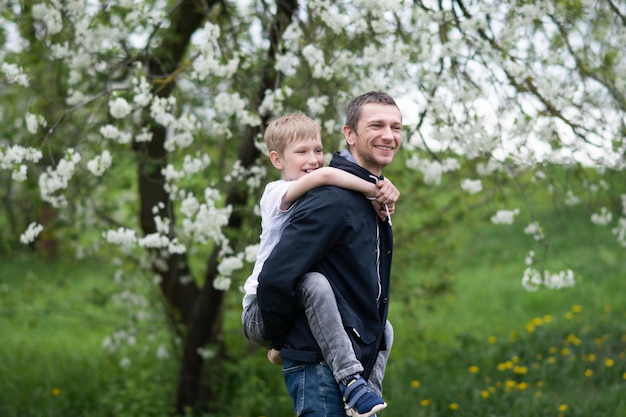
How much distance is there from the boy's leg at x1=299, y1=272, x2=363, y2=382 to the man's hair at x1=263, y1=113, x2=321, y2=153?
0.54 meters

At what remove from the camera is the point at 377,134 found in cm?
276

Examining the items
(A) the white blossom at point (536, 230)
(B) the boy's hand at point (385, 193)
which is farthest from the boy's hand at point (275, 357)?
(A) the white blossom at point (536, 230)

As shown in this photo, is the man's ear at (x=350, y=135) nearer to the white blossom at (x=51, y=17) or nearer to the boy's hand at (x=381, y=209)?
the boy's hand at (x=381, y=209)

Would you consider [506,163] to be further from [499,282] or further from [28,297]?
[499,282]

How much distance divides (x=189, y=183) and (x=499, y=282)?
22.1 ft

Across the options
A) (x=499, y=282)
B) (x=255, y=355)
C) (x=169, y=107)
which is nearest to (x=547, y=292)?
(x=499, y=282)

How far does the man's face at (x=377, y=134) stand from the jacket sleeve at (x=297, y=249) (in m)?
0.22

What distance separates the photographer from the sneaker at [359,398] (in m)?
2.48

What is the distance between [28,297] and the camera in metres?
7.44

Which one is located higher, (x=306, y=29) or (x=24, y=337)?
(x=306, y=29)

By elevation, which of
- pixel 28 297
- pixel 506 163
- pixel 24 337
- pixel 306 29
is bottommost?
pixel 24 337

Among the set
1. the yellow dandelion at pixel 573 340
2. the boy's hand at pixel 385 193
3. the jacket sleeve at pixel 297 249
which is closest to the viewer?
the jacket sleeve at pixel 297 249

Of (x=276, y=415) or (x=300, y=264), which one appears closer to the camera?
(x=300, y=264)

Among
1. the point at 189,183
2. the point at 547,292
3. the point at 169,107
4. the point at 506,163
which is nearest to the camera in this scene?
the point at 169,107
